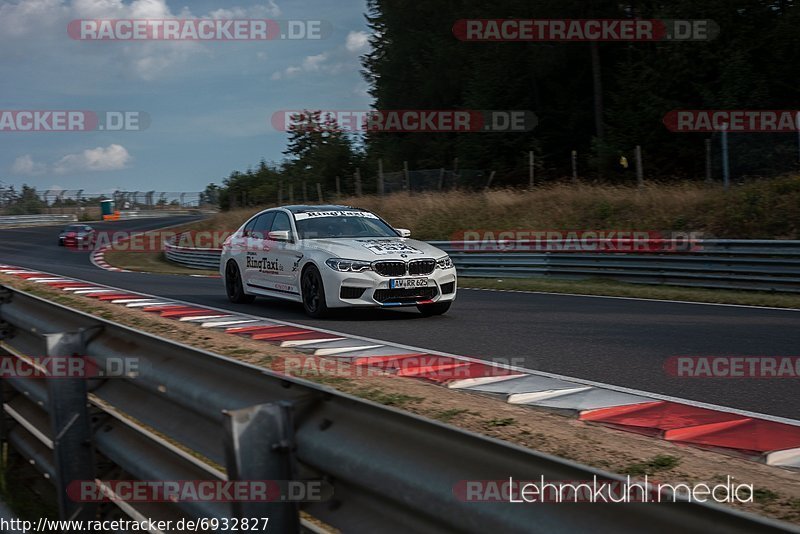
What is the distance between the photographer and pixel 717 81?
34500 millimetres

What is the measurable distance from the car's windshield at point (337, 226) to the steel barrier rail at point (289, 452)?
8.06m

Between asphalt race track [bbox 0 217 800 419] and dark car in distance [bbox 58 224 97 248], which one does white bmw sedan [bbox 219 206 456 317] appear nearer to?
asphalt race track [bbox 0 217 800 419]

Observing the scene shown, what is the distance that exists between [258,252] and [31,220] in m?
65.0

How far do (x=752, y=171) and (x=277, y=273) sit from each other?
1469 centimetres

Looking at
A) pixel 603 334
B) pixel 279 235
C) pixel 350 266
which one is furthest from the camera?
pixel 279 235

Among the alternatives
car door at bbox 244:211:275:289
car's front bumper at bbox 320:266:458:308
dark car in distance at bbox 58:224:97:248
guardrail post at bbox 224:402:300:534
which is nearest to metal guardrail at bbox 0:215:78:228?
dark car in distance at bbox 58:224:97:248

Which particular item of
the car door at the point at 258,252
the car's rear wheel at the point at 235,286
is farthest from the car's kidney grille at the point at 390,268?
the car's rear wheel at the point at 235,286

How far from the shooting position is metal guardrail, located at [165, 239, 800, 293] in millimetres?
15336

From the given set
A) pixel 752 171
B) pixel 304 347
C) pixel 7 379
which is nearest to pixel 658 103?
pixel 752 171

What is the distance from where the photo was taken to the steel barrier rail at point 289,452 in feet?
6.06

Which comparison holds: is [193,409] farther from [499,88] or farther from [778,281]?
[499,88]

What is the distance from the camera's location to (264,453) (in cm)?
244

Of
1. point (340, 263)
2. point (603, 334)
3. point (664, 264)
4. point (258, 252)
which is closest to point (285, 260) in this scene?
point (258, 252)

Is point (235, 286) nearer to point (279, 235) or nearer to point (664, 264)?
point (279, 235)
